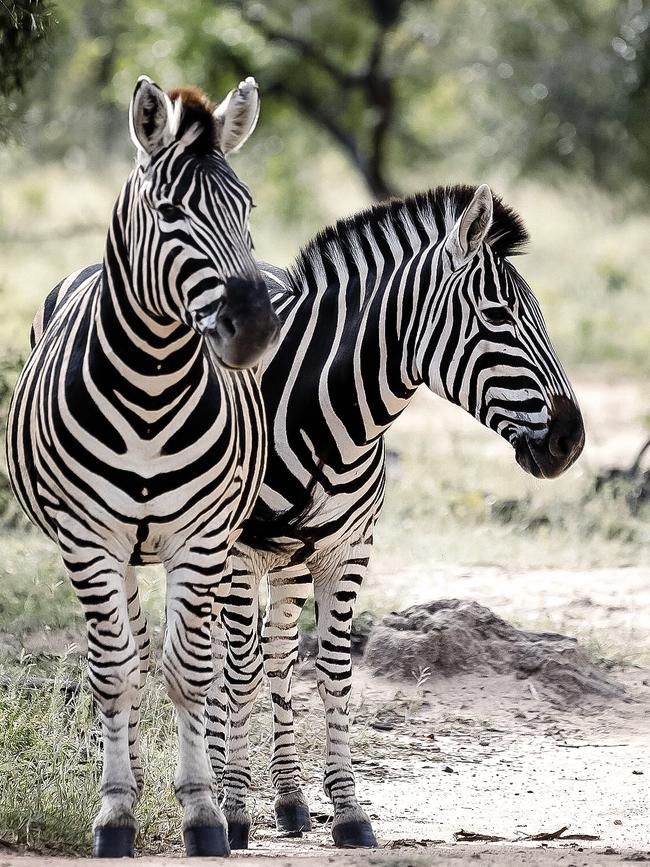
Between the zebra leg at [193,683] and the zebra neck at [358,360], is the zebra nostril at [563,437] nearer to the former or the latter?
the zebra neck at [358,360]

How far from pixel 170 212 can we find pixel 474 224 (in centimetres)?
126

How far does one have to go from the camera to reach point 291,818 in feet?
16.5

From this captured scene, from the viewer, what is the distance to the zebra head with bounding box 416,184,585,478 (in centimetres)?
443

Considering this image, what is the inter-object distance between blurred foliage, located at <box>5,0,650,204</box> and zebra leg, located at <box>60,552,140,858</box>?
13.9 meters

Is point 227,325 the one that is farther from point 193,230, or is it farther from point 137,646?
point 137,646

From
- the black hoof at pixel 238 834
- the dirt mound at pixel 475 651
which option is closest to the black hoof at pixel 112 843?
the black hoof at pixel 238 834

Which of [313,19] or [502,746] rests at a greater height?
[313,19]

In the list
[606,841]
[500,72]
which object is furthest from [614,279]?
[606,841]

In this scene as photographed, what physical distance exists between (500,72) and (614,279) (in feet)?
13.4

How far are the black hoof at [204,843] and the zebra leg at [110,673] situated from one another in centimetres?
19

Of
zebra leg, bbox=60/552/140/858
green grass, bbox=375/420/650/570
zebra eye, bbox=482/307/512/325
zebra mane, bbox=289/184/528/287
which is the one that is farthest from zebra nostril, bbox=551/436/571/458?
green grass, bbox=375/420/650/570

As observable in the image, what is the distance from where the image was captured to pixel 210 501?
12.9 ft

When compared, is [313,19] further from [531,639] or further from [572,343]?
[531,639]

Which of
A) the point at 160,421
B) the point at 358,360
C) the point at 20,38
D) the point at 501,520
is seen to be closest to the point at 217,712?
the point at 358,360
